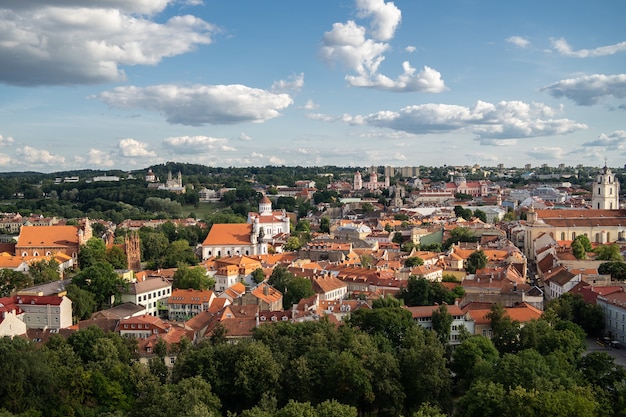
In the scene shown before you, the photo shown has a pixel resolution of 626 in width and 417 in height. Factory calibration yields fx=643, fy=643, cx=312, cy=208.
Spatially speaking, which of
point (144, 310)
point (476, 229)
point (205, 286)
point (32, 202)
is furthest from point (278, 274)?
point (32, 202)

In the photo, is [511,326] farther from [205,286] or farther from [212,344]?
[205,286]

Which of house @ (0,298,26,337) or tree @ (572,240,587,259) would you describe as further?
tree @ (572,240,587,259)

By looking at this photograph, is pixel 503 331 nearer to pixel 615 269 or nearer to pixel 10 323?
pixel 615 269

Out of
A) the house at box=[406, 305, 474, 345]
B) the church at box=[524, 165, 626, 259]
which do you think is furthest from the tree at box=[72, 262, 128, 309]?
the church at box=[524, 165, 626, 259]

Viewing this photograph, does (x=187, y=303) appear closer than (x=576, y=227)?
Yes

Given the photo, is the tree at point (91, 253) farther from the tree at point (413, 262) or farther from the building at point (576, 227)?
the building at point (576, 227)

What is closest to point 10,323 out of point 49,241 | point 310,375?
point 310,375

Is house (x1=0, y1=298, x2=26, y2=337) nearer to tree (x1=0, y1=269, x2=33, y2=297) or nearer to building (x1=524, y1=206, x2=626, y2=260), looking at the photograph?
tree (x1=0, y1=269, x2=33, y2=297)
